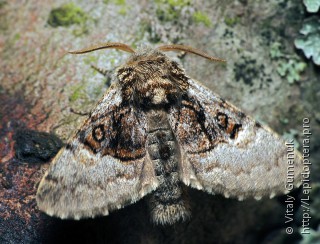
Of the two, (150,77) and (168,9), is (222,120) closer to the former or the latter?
(150,77)

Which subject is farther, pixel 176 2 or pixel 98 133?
pixel 176 2

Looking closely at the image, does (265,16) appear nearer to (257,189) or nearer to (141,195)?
(257,189)

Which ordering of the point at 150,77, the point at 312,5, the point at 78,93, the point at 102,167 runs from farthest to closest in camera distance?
the point at 312,5 < the point at 78,93 < the point at 150,77 < the point at 102,167

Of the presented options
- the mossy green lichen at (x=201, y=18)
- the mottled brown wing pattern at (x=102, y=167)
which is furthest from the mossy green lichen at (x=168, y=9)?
the mottled brown wing pattern at (x=102, y=167)

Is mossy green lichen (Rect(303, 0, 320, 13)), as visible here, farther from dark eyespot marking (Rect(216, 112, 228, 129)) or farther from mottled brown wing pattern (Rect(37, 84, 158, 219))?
mottled brown wing pattern (Rect(37, 84, 158, 219))

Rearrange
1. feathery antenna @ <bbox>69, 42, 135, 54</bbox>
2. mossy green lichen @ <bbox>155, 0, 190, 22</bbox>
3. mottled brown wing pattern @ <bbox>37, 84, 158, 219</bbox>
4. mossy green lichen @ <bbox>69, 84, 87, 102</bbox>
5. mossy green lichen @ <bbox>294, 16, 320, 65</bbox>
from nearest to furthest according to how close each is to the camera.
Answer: mottled brown wing pattern @ <bbox>37, 84, 158, 219</bbox>
feathery antenna @ <bbox>69, 42, 135, 54</bbox>
mossy green lichen @ <bbox>69, 84, 87, 102</bbox>
mossy green lichen @ <bbox>155, 0, 190, 22</bbox>
mossy green lichen @ <bbox>294, 16, 320, 65</bbox>

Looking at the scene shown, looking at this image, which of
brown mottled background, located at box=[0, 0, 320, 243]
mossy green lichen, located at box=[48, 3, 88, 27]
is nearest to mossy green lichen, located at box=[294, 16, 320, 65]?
brown mottled background, located at box=[0, 0, 320, 243]

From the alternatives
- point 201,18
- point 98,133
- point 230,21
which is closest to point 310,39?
point 230,21
